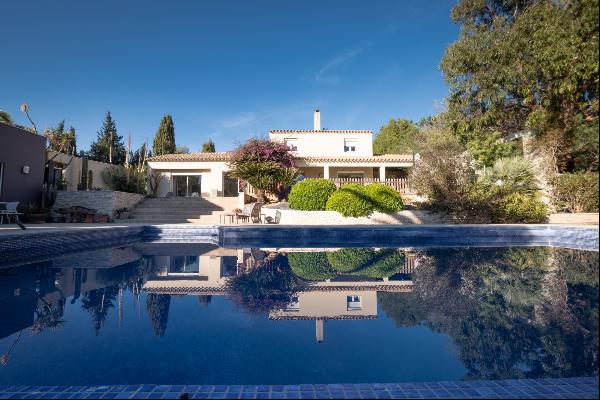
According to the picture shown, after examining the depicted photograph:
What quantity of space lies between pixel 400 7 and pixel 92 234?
19.8 m

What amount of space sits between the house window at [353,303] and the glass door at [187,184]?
21390 millimetres

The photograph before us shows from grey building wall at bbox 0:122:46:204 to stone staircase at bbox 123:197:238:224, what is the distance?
4.22 metres

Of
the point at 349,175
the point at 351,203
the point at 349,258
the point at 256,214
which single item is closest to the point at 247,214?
the point at 256,214

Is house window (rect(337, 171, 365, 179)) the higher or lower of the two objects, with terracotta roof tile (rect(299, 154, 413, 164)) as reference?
lower

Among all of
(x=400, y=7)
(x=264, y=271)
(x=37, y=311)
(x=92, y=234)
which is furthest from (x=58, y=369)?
(x=400, y=7)

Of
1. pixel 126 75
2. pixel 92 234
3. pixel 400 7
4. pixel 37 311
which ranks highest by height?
pixel 400 7

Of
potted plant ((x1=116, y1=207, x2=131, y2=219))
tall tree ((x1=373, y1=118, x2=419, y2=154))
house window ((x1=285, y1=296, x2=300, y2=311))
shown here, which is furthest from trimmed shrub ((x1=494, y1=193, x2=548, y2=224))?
tall tree ((x1=373, y1=118, x2=419, y2=154))

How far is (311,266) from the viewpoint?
22.5 ft

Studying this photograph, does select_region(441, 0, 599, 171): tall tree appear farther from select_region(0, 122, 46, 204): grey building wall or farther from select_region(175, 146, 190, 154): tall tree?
select_region(175, 146, 190, 154): tall tree

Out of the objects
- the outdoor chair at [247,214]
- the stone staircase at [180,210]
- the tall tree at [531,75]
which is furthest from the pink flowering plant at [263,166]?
the tall tree at [531,75]

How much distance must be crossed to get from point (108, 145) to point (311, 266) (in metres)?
44.2

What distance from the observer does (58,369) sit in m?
2.58

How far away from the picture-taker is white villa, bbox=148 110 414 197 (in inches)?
909

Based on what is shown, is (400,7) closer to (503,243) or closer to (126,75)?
(503,243)
